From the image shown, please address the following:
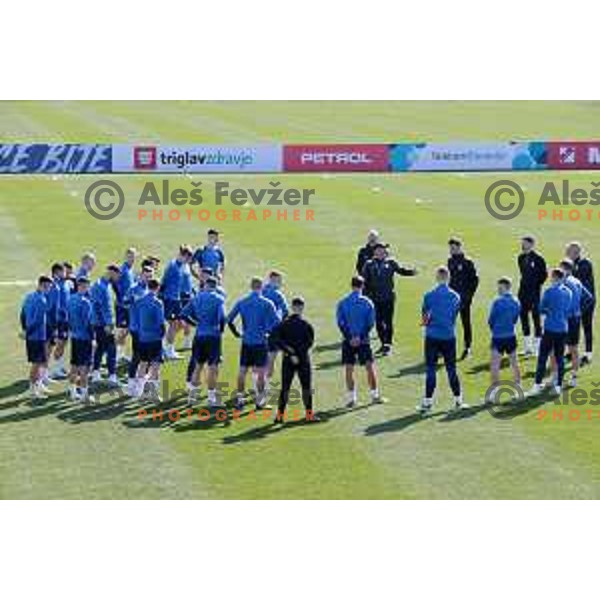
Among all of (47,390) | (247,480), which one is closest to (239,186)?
(47,390)

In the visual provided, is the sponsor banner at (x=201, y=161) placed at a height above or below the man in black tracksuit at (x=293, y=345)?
above

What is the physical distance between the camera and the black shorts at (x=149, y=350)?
21.4 meters

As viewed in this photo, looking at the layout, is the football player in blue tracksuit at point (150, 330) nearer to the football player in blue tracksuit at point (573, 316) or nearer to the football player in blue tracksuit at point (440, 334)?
the football player in blue tracksuit at point (440, 334)

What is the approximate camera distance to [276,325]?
20828 mm

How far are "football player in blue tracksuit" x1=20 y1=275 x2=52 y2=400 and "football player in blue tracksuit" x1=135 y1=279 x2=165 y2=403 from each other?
1498mm

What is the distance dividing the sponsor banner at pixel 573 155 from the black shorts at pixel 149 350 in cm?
3169

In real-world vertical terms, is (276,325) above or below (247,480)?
above

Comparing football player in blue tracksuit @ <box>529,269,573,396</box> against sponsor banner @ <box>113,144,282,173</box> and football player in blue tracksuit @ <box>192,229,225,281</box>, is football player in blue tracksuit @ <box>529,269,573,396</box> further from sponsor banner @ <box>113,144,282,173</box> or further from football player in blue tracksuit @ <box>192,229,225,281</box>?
sponsor banner @ <box>113,144,282,173</box>

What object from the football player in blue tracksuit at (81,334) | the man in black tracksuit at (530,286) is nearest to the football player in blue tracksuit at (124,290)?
the football player in blue tracksuit at (81,334)

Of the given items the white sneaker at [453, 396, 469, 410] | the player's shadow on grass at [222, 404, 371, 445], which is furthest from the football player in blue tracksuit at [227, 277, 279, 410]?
the white sneaker at [453, 396, 469, 410]

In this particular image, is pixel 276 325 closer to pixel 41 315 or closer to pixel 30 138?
pixel 41 315

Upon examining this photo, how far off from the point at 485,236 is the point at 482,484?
20469mm

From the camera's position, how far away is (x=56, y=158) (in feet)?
165

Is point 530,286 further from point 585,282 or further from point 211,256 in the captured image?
point 211,256
